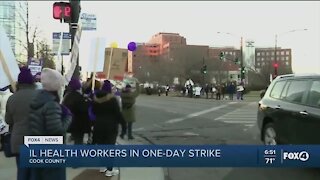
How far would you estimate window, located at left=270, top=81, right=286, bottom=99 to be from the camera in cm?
998

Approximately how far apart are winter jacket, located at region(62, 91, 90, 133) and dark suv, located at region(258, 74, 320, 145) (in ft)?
11.8

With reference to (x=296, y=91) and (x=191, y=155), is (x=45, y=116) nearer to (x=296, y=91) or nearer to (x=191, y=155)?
(x=191, y=155)

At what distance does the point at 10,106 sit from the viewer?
17.6 ft

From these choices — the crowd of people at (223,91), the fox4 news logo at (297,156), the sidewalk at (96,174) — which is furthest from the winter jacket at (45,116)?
the crowd of people at (223,91)

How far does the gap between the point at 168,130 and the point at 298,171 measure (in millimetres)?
8192

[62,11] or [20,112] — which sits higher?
[62,11]

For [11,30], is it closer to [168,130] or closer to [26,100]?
[168,130]

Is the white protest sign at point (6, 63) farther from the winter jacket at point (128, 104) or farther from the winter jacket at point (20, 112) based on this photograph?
the winter jacket at point (128, 104)

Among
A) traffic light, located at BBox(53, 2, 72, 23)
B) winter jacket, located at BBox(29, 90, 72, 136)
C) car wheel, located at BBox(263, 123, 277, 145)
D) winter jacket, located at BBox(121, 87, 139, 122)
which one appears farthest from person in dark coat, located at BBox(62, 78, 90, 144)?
winter jacket, located at BBox(121, 87, 139, 122)

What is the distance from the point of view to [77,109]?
8.95 meters

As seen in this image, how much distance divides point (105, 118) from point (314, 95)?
140 inches

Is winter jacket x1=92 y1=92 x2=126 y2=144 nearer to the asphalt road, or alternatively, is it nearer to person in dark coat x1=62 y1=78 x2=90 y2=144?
person in dark coat x1=62 y1=78 x2=90 y2=144

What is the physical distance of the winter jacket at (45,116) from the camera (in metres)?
5.05

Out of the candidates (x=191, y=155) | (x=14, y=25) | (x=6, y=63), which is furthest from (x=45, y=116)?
(x=14, y=25)
